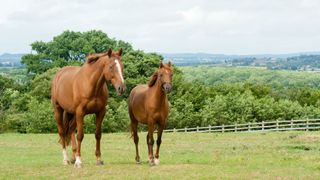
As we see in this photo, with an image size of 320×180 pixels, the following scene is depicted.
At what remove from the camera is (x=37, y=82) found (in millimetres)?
68062

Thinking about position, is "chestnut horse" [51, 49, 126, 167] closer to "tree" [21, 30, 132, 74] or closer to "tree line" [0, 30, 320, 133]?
"tree line" [0, 30, 320, 133]

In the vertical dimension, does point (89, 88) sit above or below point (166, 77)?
below

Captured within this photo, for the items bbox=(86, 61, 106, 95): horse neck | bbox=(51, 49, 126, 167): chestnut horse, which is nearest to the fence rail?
bbox=(51, 49, 126, 167): chestnut horse

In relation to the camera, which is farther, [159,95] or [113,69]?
[159,95]

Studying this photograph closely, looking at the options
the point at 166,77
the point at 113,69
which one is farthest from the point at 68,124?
the point at 166,77

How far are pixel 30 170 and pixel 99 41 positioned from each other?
228 feet

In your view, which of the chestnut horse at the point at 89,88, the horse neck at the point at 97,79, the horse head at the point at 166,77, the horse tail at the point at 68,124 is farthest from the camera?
the horse tail at the point at 68,124

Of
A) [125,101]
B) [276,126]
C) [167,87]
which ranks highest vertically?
[167,87]

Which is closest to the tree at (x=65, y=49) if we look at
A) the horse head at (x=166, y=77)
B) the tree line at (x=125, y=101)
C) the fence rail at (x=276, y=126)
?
the tree line at (x=125, y=101)

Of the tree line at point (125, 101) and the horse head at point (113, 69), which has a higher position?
the horse head at point (113, 69)

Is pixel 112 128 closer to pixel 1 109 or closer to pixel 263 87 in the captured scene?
pixel 1 109

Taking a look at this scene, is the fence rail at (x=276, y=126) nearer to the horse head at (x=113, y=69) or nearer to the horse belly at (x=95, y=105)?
the horse belly at (x=95, y=105)

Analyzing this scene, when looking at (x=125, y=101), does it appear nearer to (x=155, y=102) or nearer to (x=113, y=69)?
(x=155, y=102)

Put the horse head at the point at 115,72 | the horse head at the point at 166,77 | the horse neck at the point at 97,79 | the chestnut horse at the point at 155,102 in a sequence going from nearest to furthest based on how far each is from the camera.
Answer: the horse head at the point at 115,72
the horse neck at the point at 97,79
the horse head at the point at 166,77
the chestnut horse at the point at 155,102
